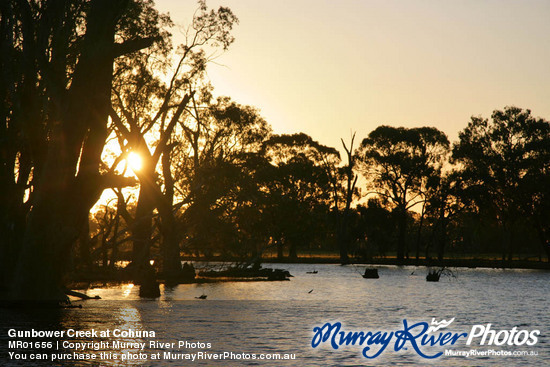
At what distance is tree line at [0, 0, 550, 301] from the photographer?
27.9 metres

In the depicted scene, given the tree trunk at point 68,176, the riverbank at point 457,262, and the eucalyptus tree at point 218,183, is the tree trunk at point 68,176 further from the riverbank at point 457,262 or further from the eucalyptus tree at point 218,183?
the riverbank at point 457,262

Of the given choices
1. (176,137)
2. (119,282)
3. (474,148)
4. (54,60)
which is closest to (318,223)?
(474,148)

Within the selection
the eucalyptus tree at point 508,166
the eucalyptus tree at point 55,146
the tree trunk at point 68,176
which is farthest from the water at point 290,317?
the eucalyptus tree at point 508,166

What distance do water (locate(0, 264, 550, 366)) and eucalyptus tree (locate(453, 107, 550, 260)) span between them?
34.0 metres

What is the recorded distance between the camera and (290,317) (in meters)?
32.7

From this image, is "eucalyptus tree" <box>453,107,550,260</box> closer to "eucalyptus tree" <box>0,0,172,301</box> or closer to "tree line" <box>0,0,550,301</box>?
"tree line" <box>0,0,550,301</box>

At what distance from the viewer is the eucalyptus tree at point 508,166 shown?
86812 mm

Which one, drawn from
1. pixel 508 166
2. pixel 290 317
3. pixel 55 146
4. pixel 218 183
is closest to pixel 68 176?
pixel 55 146

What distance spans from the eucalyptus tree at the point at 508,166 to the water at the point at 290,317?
3403 cm

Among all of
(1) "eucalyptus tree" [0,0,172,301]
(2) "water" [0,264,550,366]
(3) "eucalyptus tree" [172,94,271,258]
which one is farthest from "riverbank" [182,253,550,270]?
(1) "eucalyptus tree" [0,0,172,301]

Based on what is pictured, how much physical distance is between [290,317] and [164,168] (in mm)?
20677

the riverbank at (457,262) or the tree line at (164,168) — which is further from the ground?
the tree line at (164,168)

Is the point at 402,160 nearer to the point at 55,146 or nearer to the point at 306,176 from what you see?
the point at 306,176

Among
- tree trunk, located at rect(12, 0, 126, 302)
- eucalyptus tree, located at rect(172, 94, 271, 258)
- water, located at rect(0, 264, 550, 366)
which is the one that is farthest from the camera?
eucalyptus tree, located at rect(172, 94, 271, 258)
